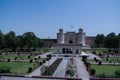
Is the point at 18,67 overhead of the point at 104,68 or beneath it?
overhead

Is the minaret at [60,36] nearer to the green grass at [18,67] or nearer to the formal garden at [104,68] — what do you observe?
the formal garden at [104,68]

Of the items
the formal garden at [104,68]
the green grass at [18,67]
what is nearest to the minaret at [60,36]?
the formal garden at [104,68]

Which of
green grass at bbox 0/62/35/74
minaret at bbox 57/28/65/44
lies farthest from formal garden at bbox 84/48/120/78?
minaret at bbox 57/28/65/44

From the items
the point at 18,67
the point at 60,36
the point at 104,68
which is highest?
the point at 60,36

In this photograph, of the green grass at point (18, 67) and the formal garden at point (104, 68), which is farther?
the green grass at point (18, 67)

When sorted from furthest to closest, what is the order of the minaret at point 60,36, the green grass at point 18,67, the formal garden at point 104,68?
1. the minaret at point 60,36
2. the green grass at point 18,67
3. the formal garden at point 104,68

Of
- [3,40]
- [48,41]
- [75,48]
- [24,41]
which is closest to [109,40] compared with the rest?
[75,48]

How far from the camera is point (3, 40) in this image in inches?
2148

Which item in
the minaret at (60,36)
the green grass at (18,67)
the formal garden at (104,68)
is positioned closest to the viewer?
the formal garden at (104,68)

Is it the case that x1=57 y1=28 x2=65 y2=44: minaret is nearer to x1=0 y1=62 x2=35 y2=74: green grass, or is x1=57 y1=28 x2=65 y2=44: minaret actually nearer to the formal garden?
the formal garden

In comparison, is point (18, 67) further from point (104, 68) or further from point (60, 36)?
point (60, 36)

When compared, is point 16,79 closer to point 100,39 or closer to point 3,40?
point 3,40

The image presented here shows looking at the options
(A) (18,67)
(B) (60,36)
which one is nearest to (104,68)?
(A) (18,67)

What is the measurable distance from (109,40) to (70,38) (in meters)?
32.6
